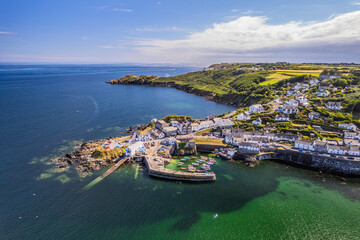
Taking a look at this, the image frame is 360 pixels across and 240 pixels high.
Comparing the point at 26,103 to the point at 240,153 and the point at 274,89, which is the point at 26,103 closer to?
the point at 240,153

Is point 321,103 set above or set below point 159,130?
above

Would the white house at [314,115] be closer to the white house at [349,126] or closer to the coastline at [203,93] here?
the white house at [349,126]

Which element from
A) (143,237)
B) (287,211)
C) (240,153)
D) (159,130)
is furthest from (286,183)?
(159,130)

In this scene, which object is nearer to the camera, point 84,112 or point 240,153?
point 240,153

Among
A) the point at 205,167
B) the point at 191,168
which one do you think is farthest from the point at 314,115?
the point at 191,168

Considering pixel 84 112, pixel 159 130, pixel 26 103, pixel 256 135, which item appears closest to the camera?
pixel 256 135

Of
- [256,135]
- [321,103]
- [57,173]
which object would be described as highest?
[321,103]
